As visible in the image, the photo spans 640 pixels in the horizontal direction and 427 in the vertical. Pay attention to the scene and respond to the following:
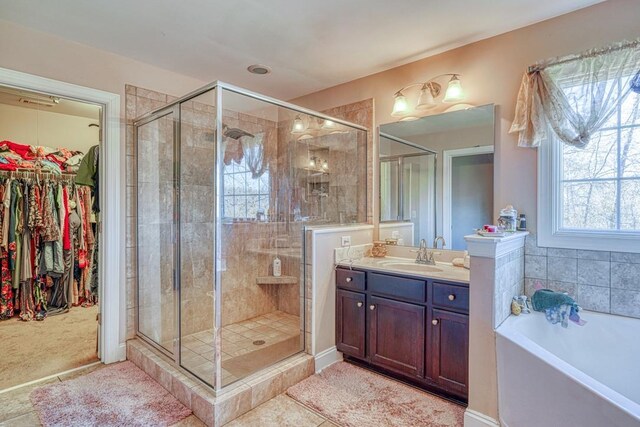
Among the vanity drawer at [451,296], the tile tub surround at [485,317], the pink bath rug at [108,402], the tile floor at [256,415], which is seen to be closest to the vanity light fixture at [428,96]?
the tile tub surround at [485,317]

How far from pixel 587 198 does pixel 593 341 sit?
2.87 ft

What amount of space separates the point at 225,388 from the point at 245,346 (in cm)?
61

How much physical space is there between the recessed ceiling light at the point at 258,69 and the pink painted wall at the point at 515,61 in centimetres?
100

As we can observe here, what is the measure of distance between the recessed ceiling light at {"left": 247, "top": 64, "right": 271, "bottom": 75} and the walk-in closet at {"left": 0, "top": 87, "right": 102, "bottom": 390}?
6.06ft

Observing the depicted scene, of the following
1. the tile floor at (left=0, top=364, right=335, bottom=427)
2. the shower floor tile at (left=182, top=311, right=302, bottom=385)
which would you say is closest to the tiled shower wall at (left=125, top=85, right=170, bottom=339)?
the shower floor tile at (left=182, top=311, right=302, bottom=385)

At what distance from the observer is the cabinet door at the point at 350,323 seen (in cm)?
256

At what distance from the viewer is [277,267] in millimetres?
3148

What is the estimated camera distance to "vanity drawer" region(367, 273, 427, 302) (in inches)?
88.1

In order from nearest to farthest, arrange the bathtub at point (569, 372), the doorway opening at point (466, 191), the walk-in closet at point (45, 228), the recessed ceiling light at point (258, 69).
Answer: the bathtub at point (569, 372)
the doorway opening at point (466, 191)
the recessed ceiling light at point (258, 69)
the walk-in closet at point (45, 228)

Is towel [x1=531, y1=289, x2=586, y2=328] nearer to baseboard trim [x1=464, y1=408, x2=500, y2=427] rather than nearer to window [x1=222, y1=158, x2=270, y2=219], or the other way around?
baseboard trim [x1=464, y1=408, x2=500, y2=427]

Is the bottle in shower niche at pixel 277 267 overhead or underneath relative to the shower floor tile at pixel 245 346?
overhead

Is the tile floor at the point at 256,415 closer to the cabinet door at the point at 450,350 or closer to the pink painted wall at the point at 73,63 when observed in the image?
the cabinet door at the point at 450,350

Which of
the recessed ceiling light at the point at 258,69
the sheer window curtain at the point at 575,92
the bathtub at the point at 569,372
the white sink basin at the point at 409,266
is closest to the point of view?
the bathtub at the point at 569,372

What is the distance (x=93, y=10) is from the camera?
208 cm
